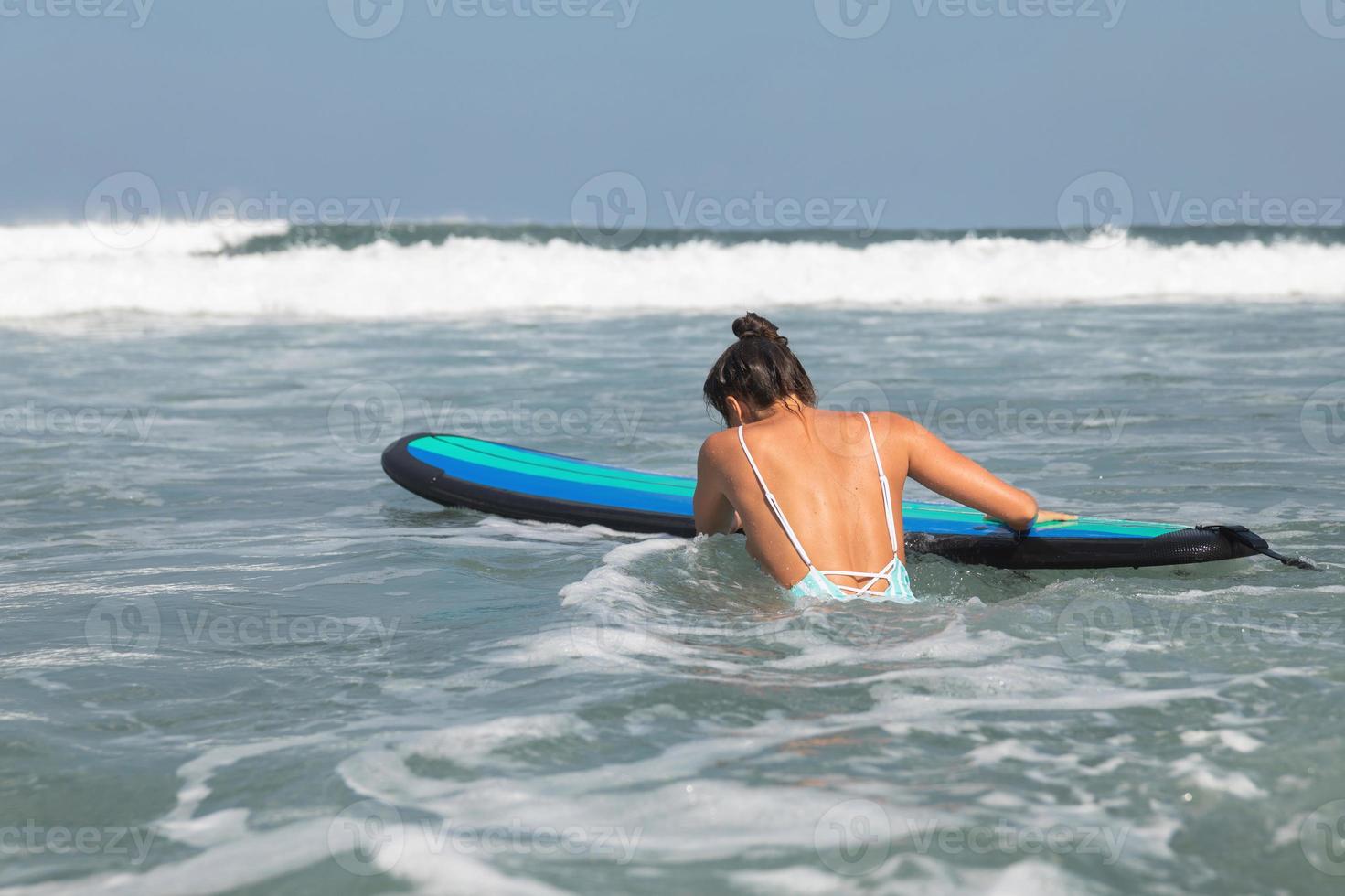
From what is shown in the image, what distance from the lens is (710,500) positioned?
4.00 m

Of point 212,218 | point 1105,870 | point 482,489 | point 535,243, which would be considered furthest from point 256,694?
point 212,218

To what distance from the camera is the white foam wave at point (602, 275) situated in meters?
20.5

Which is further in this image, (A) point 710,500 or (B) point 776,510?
(A) point 710,500

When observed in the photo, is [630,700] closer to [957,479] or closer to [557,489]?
[957,479]

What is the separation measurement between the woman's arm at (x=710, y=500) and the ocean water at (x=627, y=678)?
0.24 meters

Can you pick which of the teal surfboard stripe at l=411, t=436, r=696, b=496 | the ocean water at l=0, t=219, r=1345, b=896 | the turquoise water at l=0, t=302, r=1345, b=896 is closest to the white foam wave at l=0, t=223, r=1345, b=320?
the ocean water at l=0, t=219, r=1345, b=896

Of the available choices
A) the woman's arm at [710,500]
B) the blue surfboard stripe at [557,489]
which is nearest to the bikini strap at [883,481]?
the woman's arm at [710,500]

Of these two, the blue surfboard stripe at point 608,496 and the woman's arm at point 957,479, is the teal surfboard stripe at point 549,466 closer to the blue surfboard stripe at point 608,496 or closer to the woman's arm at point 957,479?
the blue surfboard stripe at point 608,496

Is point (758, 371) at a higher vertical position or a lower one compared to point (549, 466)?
higher

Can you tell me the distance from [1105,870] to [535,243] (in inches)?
886

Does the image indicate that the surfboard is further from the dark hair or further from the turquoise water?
the dark hair

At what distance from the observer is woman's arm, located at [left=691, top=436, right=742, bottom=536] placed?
3.93 metres

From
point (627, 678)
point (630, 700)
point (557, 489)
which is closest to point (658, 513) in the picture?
point (557, 489)

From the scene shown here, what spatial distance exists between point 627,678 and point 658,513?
211 cm
